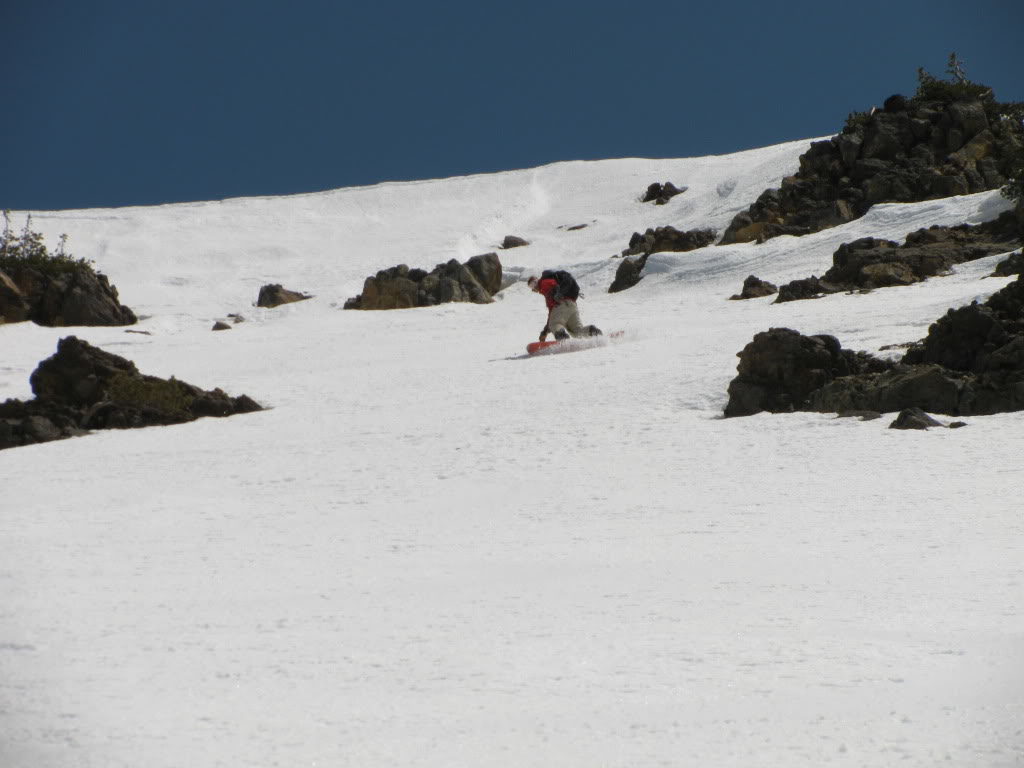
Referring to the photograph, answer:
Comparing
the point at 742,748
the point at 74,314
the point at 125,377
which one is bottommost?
the point at 742,748

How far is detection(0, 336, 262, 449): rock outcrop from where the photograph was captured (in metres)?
13.8

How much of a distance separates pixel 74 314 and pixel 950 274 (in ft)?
59.0

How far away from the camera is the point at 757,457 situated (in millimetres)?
9609

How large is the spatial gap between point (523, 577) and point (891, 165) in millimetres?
30359

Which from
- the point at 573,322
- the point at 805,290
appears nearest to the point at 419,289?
the point at 805,290

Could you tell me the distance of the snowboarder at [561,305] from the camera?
59.2 ft

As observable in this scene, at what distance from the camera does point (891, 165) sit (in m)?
33.4

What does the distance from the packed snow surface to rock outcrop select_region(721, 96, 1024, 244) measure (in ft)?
50.5

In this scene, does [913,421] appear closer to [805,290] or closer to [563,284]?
[563,284]

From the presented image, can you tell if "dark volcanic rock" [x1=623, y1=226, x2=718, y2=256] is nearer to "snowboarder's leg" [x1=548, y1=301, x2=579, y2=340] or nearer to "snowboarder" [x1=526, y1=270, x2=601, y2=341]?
"snowboarder" [x1=526, y1=270, x2=601, y2=341]

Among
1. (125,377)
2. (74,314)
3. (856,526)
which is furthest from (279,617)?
(74,314)

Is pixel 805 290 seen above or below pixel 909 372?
above

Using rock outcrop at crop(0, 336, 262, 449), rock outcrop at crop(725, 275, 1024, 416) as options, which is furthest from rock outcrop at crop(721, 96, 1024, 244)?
rock outcrop at crop(0, 336, 262, 449)

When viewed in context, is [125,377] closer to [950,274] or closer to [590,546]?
[590,546]
